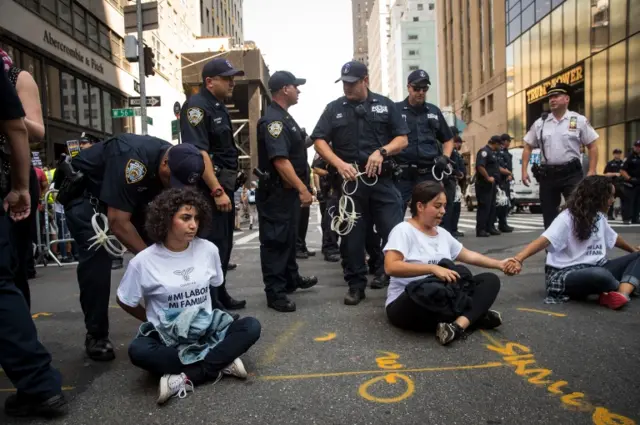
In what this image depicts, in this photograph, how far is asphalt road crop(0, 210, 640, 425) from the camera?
7.72 feet

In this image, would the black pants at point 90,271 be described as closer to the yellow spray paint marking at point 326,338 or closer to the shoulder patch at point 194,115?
the shoulder patch at point 194,115

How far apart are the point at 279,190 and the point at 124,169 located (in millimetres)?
1587

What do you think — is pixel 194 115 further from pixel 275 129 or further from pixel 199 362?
pixel 199 362

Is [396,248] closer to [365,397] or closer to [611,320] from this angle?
[365,397]

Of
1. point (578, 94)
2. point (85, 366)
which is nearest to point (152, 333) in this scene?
point (85, 366)

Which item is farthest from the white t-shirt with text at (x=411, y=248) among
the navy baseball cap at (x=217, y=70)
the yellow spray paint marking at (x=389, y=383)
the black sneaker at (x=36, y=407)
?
the black sneaker at (x=36, y=407)

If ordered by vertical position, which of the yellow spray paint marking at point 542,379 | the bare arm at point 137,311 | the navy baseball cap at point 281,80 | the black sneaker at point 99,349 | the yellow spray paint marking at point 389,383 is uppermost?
the navy baseball cap at point 281,80

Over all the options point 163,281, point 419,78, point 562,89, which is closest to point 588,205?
point 562,89

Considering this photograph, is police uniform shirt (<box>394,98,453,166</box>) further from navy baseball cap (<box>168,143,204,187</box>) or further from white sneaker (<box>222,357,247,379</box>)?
white sneaker (<box>222,357,247,379</box>)

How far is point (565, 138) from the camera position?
18.6ft

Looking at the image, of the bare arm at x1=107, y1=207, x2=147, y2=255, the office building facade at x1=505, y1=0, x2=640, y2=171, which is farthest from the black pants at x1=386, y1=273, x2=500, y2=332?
the office building facade at x1=505, y1=0, x2=640, y2=171

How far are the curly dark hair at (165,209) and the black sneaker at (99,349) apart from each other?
0.81 m

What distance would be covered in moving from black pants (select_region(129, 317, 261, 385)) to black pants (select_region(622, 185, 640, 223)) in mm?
10969

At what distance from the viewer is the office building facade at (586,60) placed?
58.8ft
